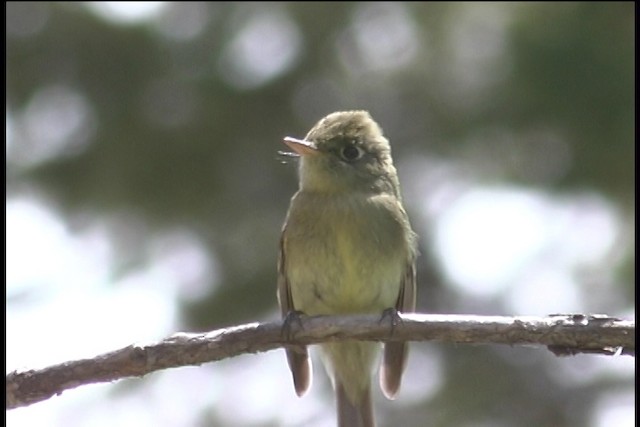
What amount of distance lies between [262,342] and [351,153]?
1568 millimetres

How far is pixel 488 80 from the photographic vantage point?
884 cm

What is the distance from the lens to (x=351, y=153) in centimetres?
567

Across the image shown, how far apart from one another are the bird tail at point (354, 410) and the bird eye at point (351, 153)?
37.2 inches

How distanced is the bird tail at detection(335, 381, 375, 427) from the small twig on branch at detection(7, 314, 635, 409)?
1.31m

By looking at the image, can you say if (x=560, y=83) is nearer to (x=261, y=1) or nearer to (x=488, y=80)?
(x=488, y=80)

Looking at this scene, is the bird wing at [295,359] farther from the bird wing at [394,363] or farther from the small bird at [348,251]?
the bird wing at [394,363]

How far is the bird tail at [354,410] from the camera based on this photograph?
5.55 metres

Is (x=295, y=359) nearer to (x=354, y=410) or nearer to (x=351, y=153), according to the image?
(x=354, y=410)

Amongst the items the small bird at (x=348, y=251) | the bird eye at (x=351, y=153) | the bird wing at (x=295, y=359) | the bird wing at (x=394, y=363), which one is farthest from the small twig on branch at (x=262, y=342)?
the bird eye at (x=351, y=153)

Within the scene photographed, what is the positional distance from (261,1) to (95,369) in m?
5.07

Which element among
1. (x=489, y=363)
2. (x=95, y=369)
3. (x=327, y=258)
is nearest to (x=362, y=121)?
(x=327, y=258)

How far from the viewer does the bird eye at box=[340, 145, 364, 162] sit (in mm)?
5652

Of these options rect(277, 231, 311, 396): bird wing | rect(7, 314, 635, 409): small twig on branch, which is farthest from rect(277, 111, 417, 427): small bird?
rect(7, 314, 635, 409): small twig on branch

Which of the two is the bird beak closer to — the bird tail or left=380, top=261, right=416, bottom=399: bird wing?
left=380, top=261, right=416, bottom=399: bird wing
